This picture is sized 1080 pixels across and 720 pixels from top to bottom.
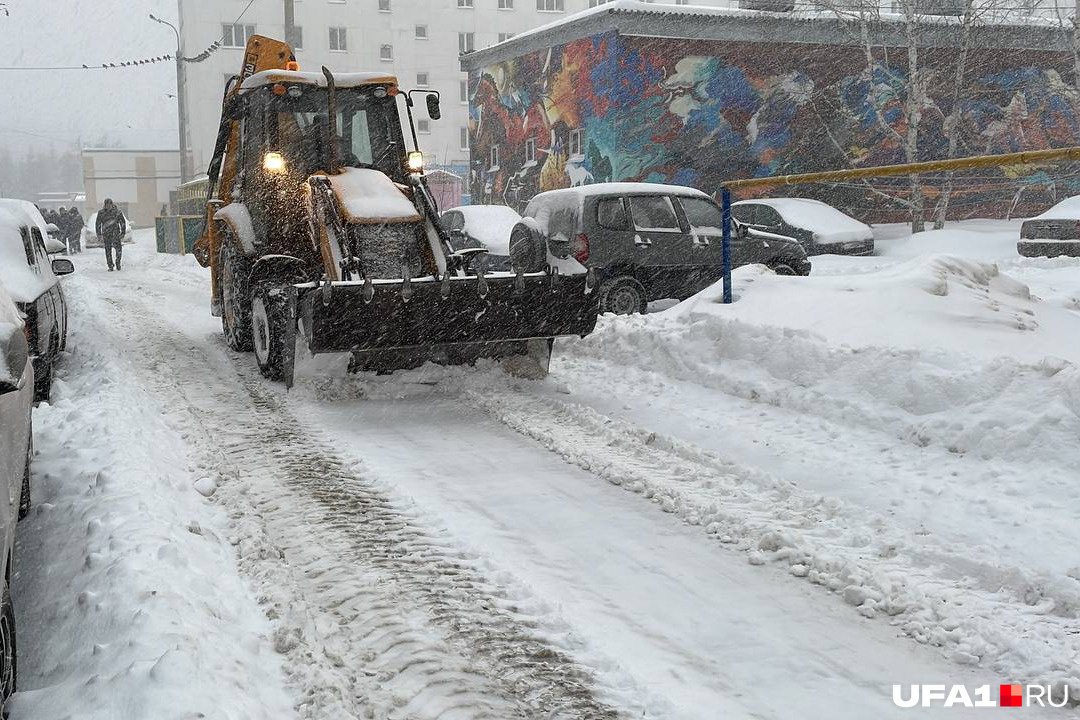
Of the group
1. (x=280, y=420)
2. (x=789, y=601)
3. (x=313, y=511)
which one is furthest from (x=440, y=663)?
(x=280, y=420)

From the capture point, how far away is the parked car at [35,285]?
23.5 ft

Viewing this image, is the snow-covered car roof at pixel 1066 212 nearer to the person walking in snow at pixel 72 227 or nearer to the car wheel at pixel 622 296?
the car wheel at pixel 622 296

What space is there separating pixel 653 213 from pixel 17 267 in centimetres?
710

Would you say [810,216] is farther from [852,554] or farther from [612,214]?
[852,554]

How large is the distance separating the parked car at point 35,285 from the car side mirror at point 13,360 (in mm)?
3789

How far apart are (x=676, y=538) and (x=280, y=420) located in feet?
11.5

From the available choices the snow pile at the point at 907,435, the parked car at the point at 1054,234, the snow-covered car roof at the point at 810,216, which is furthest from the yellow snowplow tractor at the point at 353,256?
the parked car at the point at 1054,234

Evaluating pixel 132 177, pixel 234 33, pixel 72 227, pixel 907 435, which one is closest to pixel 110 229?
pixel 72 227

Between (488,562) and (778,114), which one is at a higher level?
(778,114)

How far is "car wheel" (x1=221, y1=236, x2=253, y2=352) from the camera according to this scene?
9.22 m

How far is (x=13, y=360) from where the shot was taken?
3.22 meters

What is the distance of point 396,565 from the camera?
4262 millimetres

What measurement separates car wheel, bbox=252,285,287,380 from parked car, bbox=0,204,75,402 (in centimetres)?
166

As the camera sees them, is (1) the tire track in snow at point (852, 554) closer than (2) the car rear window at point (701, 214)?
Yes
